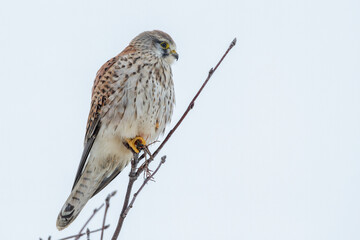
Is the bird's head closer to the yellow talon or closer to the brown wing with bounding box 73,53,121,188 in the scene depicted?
the brown wing with bounding box 73,53,121,188

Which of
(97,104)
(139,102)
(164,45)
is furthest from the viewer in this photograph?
(164,45)

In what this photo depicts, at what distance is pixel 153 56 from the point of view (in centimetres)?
467

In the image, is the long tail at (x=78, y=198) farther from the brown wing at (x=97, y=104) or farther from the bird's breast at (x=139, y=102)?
the bird's breast at (x=139, y=102)

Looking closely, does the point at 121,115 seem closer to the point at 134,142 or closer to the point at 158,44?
the point at 134,142

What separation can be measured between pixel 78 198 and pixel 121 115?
93 centimetres

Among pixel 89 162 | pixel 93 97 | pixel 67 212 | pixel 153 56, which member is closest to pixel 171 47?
pixel 153 56

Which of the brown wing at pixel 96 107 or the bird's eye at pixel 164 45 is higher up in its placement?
the bird's eye at pixel 164 45

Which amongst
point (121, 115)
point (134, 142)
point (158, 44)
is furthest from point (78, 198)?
point (158, 44)

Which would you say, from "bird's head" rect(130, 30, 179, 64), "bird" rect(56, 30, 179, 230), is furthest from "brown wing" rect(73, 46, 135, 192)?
"bird's head" rect(130, 30, 179, 64)

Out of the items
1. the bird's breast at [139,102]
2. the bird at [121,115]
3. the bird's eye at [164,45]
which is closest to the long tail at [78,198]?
the bird at [121,115]

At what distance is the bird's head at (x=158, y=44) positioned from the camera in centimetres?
478

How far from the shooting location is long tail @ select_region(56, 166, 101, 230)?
4.46m

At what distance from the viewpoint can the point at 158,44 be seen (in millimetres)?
4922

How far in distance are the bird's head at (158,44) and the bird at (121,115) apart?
0.03 ft
